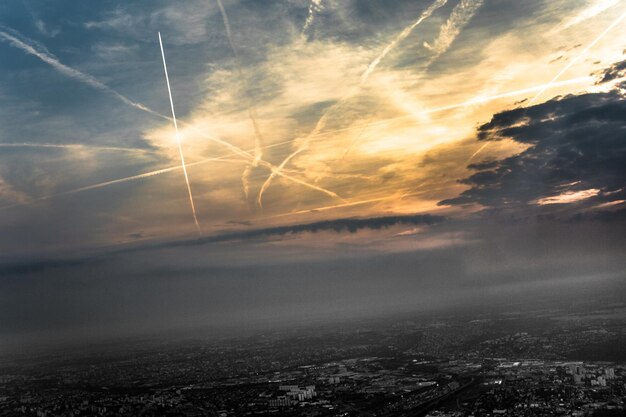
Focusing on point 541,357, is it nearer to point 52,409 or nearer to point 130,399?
point 130,399

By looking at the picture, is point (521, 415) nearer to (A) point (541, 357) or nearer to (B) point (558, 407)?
(B) point (558, 407)

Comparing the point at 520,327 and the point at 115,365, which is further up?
the point at 115,365

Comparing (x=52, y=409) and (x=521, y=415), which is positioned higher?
(x=52, y=409)

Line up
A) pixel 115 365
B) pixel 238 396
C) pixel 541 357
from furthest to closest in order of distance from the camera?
pixel 115 365
pixel 541 357
pixel 238 396

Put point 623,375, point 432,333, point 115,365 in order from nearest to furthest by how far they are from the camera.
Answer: point 623,375 → point 115,365 → point 432,333

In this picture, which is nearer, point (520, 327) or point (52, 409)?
point (52, 409)

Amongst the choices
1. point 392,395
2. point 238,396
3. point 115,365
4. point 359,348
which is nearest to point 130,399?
point 238,396

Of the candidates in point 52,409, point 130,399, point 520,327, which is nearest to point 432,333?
point 520,327

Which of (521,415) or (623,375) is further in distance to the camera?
(623,375)

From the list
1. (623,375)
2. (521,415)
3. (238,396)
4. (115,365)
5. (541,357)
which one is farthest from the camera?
(115,365)
